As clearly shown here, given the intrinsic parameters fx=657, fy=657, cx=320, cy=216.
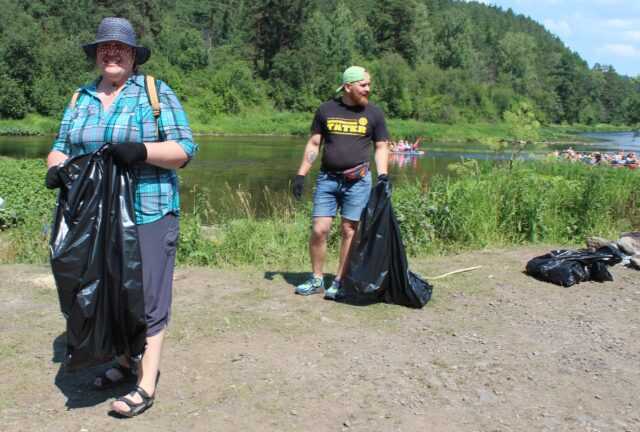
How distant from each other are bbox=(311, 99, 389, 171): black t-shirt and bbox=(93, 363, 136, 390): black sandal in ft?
7.80

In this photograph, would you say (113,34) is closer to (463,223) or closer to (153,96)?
(153,96)

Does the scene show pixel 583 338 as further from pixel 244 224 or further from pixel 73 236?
pixel 244 224

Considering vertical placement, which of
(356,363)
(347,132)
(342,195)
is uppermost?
(347,132)

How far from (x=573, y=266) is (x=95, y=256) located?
4569 millimetres

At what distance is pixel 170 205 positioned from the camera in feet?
11.0

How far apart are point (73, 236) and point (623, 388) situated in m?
3.16

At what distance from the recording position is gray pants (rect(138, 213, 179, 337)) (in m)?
3.26

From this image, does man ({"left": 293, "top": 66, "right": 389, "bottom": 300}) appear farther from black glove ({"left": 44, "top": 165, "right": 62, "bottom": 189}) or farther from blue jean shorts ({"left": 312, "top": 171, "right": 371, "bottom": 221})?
black glove ({"left": 44, "top": 165, "right": 62, "bottom": 189})

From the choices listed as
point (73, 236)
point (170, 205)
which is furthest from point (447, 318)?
point (73, 236)

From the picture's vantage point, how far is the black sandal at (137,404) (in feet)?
10.8

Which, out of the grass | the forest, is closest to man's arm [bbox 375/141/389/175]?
the grass

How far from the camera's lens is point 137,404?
10.9ft

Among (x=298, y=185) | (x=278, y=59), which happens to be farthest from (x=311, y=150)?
(x=278, y=59)

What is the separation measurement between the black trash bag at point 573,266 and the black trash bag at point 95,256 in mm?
4191
